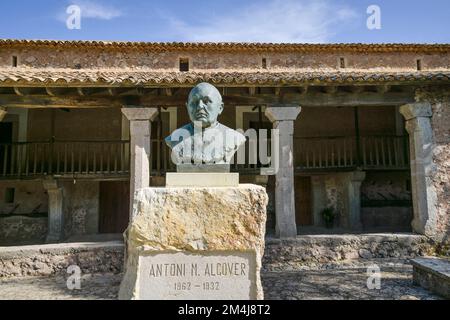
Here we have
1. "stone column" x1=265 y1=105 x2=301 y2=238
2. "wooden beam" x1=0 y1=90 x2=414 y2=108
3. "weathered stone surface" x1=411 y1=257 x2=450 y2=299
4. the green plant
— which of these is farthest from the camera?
the green plant

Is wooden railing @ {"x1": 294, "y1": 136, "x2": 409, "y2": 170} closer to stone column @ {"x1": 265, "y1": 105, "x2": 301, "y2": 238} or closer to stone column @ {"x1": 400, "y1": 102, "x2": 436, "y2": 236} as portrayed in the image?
stone column @ {"x1": 400, "y1": 102, "x2": 436, "y2": 236}

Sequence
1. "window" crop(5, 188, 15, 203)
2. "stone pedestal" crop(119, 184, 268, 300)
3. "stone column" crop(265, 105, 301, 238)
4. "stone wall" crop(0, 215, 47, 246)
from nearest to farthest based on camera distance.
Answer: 1. "stone pedestal" crop(119, 184, 268, 300)
2. "stone column" crop(265, 105, 301, 238)
3. "stone wall" crop(0, 215, 47, 246)
4. "window" crop(5, 188, 15, 203)

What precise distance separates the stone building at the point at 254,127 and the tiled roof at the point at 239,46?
45mm

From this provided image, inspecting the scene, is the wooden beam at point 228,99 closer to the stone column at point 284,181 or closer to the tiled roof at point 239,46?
the stone column at point 284,181

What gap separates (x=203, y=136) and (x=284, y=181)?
3.86 metres

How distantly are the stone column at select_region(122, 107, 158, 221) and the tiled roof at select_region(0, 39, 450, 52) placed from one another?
4901 millimetres

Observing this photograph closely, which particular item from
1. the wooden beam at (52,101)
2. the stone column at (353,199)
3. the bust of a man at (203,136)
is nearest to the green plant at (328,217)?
the stone column at (353,199)

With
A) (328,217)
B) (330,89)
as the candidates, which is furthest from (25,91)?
(328,217)

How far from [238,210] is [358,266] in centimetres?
482

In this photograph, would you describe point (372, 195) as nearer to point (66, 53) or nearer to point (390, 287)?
point (390, 287)

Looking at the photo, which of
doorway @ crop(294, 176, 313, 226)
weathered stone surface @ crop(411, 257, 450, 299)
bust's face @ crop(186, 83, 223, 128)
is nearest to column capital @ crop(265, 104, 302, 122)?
weathered stone surface @ crop(411, 257, 450, 299)

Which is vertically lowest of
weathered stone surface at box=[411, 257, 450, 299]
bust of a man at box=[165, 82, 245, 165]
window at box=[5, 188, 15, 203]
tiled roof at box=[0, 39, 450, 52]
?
weathered stone surface at box=[411, 257, 450, 299]

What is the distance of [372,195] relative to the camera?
10.9 m

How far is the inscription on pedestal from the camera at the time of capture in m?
2.85
